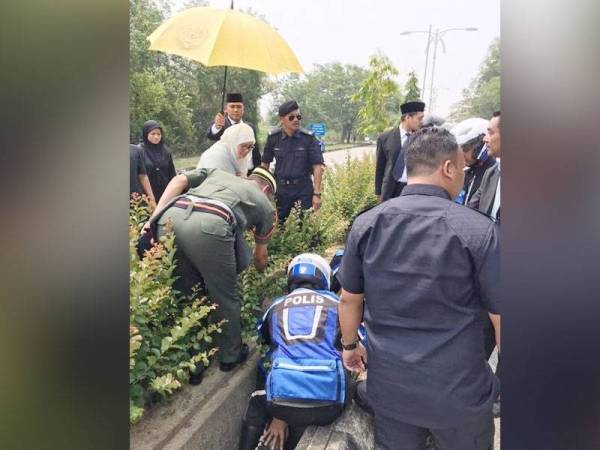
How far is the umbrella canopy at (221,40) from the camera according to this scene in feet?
12.1

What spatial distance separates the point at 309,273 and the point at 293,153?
207cm

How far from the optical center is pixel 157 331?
7.65ft

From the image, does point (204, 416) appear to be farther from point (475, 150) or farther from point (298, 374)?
point (475, 150)

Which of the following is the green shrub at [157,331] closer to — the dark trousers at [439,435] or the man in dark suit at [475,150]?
the dark trousers at [439,435]

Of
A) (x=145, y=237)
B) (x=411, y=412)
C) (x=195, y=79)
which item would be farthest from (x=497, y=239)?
(x=195, y=79)

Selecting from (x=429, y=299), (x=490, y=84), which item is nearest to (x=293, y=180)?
(x=490, y=84)

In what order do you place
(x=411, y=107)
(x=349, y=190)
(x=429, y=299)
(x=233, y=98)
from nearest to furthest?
(x=429, y=299), (x=233, y=98), (x=411, y=107), (x=349, y=190)

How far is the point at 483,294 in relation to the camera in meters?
1.55

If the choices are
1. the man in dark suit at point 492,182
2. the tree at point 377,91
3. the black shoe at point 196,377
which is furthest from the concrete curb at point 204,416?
the tree at point 377,91

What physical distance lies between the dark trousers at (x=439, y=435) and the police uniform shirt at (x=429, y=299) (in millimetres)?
51

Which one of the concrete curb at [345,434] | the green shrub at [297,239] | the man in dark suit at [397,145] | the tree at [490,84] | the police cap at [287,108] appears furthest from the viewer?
the man in dark suit at [397,145]

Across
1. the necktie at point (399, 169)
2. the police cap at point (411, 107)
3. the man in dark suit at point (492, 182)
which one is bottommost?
the necktie at point (399, 169)

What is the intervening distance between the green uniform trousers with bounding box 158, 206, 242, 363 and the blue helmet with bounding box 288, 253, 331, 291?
0.35m
